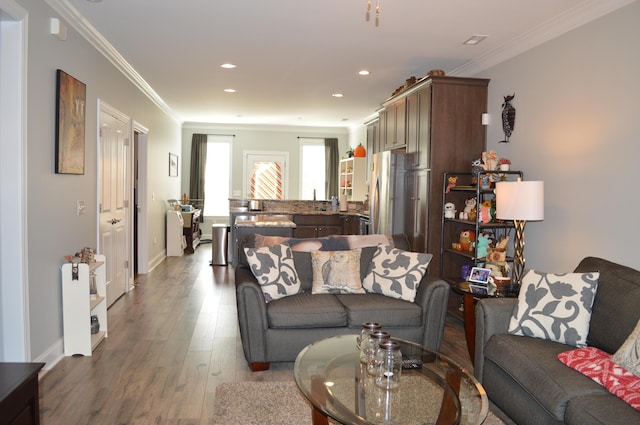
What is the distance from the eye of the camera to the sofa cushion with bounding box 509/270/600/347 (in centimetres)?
268

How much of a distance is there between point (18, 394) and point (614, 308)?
2.93 m

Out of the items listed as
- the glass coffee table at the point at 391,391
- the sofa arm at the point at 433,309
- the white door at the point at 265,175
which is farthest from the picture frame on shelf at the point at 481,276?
the white door at the point at 265,175

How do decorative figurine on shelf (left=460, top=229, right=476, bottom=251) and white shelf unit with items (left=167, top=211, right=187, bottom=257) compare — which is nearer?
decorative figurine on shelf (left=460, top=229, right=476, bottom=251)

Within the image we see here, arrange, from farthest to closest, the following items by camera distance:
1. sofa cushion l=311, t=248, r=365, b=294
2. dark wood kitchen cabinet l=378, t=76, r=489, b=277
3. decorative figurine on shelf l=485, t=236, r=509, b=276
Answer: dark wood kitchen cabinet l=378, t=76, r=489, b=277, decorative figurine on shelf l=485, t=236, r=509, b=276, sofa cushion l=311, t=248, r=365, b=294

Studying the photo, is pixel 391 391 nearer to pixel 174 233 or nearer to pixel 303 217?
pixel 303 217

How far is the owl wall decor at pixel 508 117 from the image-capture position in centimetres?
452

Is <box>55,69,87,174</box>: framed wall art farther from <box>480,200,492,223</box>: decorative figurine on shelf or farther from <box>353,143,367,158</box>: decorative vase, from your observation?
<box>353,143,367,158</box>: decorative vase

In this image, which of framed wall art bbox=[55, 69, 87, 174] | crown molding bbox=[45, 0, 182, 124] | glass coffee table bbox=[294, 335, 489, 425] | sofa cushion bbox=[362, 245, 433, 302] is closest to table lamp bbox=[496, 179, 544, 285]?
A: sofa cushion bbox=[362, 245, 433, 302]

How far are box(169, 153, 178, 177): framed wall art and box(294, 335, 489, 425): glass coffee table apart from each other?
723 cm

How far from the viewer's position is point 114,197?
5.14 metres

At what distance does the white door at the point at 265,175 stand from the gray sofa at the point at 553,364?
8.43 m

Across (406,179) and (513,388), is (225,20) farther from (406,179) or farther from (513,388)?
(513,388)

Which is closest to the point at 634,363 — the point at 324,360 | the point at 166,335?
the point at 324,360

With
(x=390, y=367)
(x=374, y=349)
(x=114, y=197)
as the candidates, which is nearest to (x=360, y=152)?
(x=114, y=197)
